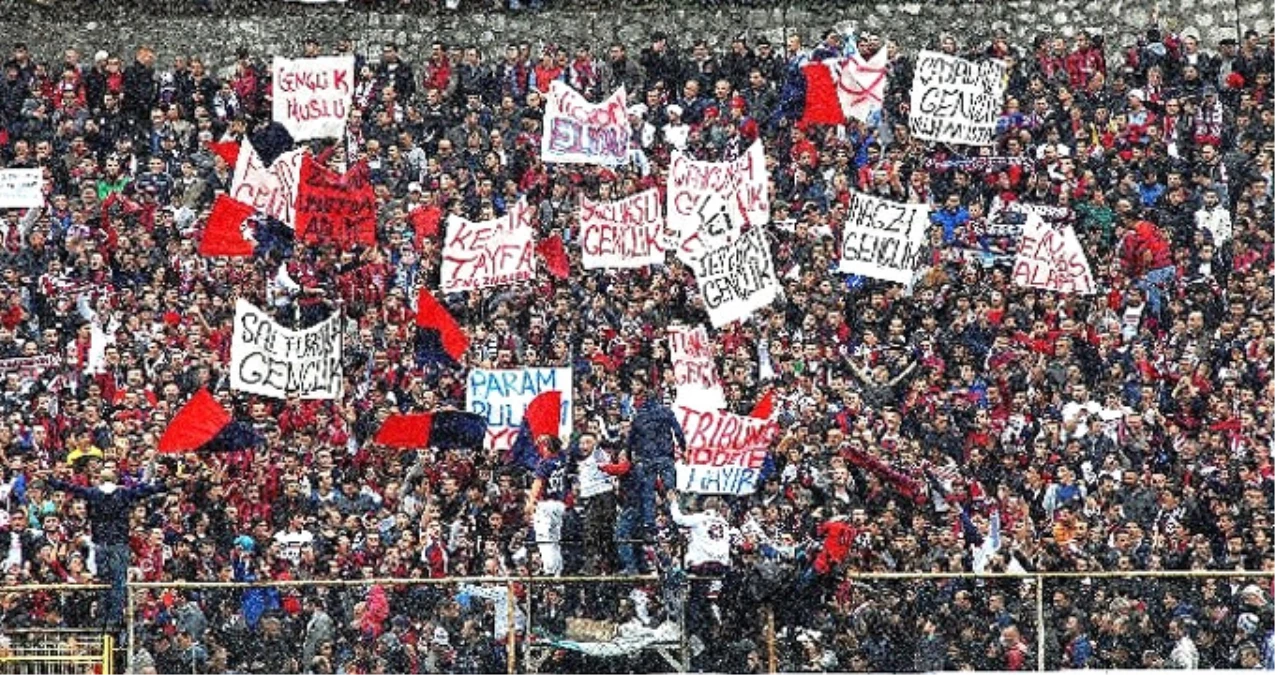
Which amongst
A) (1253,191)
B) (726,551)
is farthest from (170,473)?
(1253,191)

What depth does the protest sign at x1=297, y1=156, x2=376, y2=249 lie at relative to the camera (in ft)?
119

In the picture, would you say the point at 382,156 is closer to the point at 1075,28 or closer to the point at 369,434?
the point at 369,434

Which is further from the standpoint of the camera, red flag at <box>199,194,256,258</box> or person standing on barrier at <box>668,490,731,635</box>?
red flag at <box>199,194,256,258</box>

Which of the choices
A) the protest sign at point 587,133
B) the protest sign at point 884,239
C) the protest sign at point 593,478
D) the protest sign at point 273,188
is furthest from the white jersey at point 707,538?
the protest sign at point 273,188

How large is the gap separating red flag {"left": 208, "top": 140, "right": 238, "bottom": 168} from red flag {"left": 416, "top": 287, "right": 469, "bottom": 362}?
354 cm

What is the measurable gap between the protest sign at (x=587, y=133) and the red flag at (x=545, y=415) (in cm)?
422

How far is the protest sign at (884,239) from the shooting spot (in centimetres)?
3553

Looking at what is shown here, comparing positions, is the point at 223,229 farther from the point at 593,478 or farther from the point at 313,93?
the point at 593,478

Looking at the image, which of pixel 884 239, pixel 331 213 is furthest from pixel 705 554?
pixel 331 213

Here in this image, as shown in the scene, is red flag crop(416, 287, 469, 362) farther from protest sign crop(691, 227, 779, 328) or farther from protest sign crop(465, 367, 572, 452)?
protest sign crop(691, 227, 779, 328)

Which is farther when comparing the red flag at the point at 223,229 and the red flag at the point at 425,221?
the red flag at the point at 425,221

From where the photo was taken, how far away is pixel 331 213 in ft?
119

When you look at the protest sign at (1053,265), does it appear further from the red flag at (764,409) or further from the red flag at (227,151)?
the red flag at (227,151)

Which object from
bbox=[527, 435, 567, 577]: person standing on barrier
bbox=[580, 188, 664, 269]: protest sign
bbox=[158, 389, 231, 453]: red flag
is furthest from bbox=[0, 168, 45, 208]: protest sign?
bbox=[527, 435, 567, 577]: person standing on barrier
